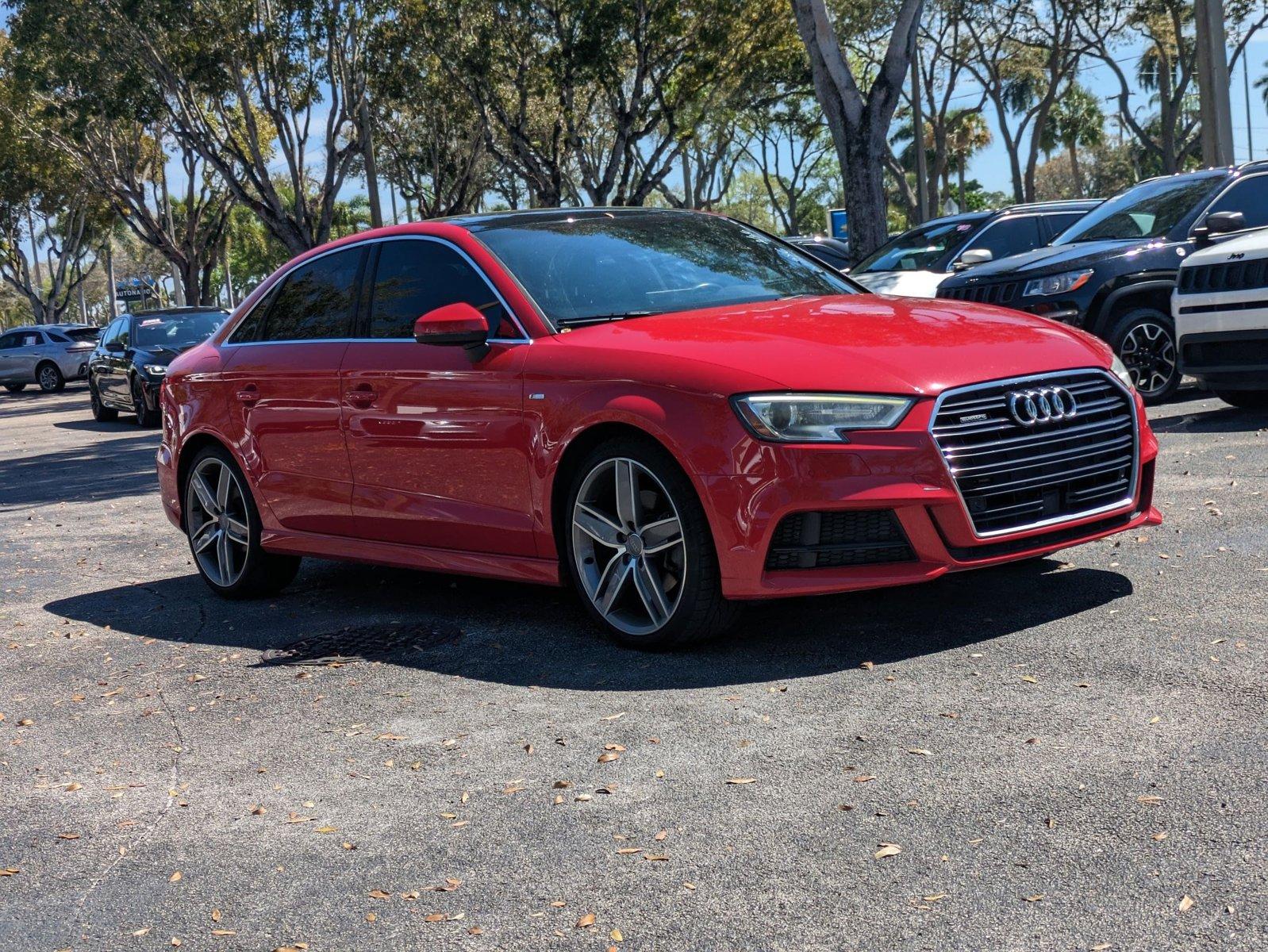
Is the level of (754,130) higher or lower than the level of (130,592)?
higher

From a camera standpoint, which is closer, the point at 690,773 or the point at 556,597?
the point at 690,773

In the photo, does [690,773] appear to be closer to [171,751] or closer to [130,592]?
[171,751]

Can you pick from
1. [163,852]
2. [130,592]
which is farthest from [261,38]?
[163,852]

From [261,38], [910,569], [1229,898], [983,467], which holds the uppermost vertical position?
[261,38]

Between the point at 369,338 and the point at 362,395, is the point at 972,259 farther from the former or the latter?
the point at 362,395

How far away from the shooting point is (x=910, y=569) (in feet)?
16.5

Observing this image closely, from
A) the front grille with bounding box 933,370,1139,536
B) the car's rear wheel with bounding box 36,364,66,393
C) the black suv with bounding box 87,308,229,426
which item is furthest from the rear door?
the car's rear wheel with bounding box 36,364,66,393

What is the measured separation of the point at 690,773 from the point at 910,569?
4.04ft

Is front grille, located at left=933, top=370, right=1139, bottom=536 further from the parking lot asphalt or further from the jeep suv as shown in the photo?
the jeep suv

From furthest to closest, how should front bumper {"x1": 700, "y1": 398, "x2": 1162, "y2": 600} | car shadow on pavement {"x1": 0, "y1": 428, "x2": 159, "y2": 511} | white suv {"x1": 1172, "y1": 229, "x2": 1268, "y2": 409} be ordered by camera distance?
car shadow on pavement {"x1": 0, "y1": 428, "x2": 159, "y2": 511} → white suv {"x1": 1172, "y1": 229, "x2": 1268, "y2": 409} → front bumper {"x1": 700, "y1": 398, "x2": 1162, "y2": 600}

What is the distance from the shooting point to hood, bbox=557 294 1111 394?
16.6 ft

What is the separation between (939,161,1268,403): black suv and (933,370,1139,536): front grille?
6.41 metres

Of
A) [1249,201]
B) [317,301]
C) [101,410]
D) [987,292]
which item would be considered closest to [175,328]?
[101,410]

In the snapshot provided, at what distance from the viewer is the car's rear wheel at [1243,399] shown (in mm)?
11250
